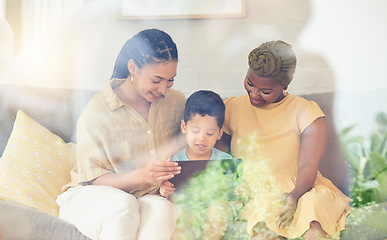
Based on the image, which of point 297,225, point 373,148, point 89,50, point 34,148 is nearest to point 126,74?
point 89,50

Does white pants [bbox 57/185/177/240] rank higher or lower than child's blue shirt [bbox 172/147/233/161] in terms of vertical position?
lower

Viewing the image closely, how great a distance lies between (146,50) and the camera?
0.97m

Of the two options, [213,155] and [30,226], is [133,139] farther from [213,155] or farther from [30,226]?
[30,226]

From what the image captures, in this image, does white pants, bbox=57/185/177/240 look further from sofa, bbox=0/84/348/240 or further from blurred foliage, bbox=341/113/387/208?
blurred foliage, bbox=341/113/387/208

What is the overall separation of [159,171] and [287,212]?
32 cm

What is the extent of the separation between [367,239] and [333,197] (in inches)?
4.7

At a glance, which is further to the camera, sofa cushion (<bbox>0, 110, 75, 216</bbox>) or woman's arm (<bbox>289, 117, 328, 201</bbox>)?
sofa cushion (<bbox>0, 110, 75, 216</bbox>)

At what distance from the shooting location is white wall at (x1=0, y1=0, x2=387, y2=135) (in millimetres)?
1020

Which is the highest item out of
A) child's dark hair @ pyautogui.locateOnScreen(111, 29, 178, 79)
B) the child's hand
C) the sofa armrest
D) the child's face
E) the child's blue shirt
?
child's dark hair @ pyautogui.locateOnScreen(111, 29, 178, 79)

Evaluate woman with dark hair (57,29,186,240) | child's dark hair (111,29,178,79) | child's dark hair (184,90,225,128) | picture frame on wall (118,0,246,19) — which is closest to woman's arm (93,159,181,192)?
woman with dark hair (57,29,186,240)

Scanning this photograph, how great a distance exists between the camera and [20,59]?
3.69 feet

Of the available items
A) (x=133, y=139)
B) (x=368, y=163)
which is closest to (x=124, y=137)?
(x=133, y=139)

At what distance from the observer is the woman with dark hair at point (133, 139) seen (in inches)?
38.2

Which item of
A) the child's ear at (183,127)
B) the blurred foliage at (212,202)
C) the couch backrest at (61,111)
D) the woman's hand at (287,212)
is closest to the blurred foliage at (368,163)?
the couch backrest at (61,111)
